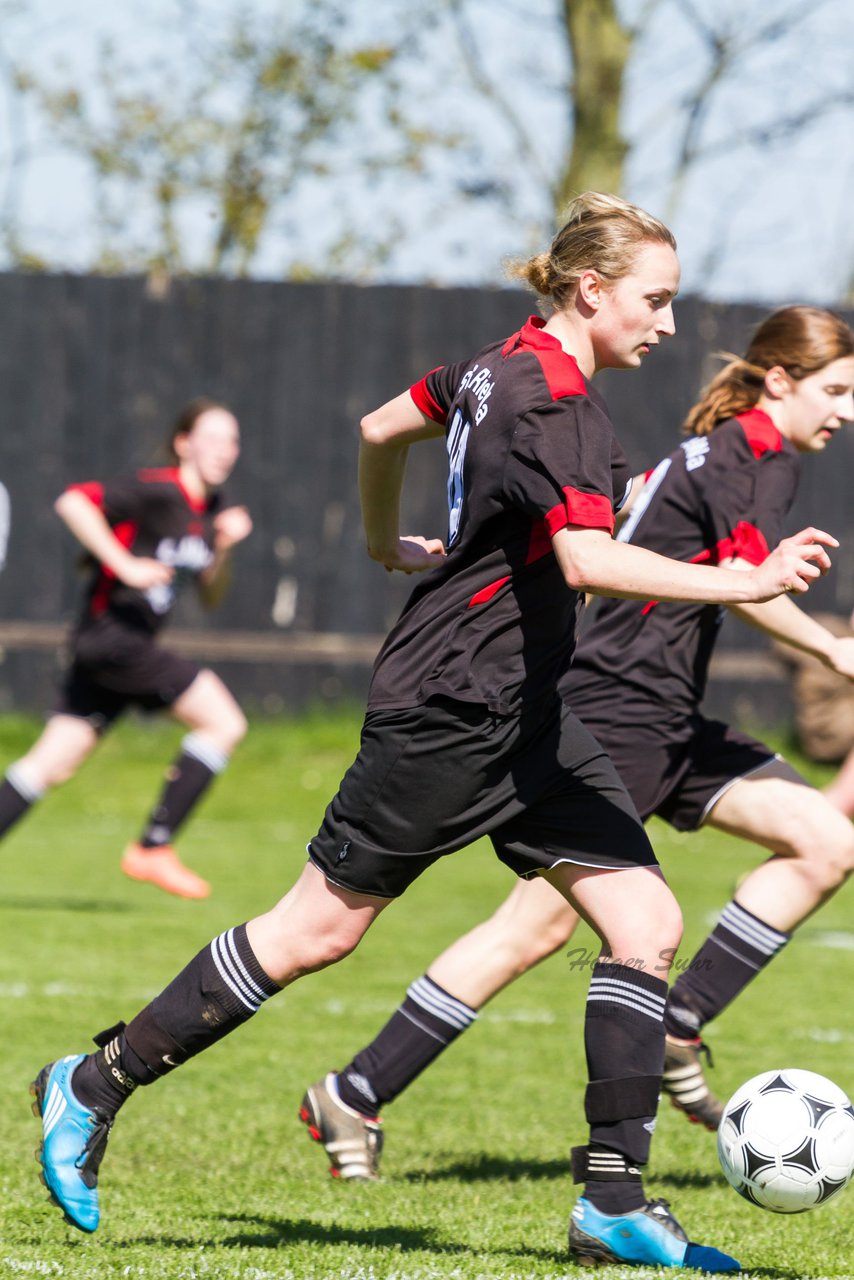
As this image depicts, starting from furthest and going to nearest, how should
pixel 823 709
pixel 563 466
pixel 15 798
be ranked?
1. pixel 823 709
2. pixel 15 798
3. pixel 563 466

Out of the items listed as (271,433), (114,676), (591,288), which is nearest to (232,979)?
(591,288)

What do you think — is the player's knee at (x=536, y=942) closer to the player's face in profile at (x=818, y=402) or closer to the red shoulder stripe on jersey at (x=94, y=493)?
the player's face in profile at (x=818, y=402)

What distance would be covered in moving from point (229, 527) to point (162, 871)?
5.48ft

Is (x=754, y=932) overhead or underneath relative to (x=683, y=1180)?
overhead

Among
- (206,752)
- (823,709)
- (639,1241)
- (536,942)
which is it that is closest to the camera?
(639,1241)

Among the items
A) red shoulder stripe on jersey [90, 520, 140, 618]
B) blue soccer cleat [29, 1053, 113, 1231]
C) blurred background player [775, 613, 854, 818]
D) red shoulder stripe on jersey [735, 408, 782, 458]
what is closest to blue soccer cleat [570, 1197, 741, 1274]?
blue soccer cleat [29, 1053, 113, 1231]

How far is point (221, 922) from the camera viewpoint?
800 cm

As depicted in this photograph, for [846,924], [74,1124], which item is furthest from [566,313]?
[846,924]

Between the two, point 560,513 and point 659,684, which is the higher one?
point 560,513

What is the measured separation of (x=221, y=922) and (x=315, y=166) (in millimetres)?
13713

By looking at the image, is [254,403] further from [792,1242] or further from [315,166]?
[792,1242]

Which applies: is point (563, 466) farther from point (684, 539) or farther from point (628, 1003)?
point (684, 539)

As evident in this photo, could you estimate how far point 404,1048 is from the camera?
420 centimetres

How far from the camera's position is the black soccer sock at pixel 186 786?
8.23 m
